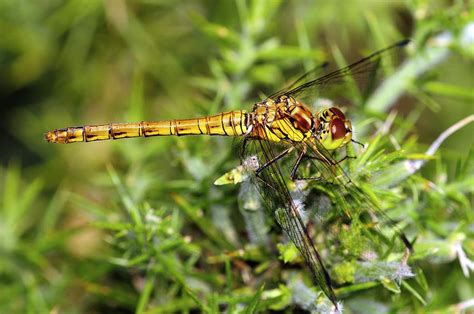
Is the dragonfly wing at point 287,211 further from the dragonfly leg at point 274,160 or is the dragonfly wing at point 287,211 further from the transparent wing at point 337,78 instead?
the transparent wing at point 337,78

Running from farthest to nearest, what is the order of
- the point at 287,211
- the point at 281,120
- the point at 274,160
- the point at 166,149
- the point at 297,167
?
the point at 166,149, the point at 281,120, the point at 274,160, the point at 297,167, the point at 287,211

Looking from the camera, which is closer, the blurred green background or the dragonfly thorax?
the blurred green background

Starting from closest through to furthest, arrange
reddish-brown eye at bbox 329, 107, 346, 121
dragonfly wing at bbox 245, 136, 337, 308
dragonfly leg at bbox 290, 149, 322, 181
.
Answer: dragonfly wing at bbox 245, 136, 337, 308
dragonfly leg at bbox 290, 149, 322, 181
reddish-brown eye at bbox 329, 107, 346, 121

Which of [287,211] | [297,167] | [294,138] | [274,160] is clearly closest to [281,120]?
[294,138]

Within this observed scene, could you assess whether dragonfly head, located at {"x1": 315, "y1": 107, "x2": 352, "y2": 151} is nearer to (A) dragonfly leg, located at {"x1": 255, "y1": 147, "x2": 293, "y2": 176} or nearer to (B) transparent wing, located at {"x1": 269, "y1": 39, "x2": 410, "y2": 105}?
(A) dragonfly leg, located at {"x1": 255, "y1": 147, "x2": 293, "y2": 176}

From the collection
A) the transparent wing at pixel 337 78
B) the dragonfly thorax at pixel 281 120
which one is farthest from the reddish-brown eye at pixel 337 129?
the transparent wing at pixel 337 78

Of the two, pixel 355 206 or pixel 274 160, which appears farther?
pixel 274 160

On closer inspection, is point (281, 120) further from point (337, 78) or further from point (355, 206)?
point (355, 206)

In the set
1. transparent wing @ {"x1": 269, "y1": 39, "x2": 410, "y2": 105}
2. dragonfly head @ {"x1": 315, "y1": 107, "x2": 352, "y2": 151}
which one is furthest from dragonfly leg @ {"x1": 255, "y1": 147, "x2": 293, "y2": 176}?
transparent wing @ {"x1": 269, "y1": 39, "x2": 410, "y2": 105}
